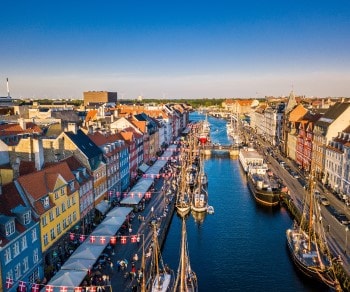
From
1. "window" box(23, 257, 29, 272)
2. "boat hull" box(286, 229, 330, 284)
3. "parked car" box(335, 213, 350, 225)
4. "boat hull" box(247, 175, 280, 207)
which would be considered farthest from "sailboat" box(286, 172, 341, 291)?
"window" box(23, 257, 29, 272)

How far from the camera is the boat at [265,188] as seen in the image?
64562mm

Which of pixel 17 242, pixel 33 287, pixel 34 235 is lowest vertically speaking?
pixel 33 287

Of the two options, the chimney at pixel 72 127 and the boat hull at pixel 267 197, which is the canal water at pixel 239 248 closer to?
the boat hull at pixel 267 197

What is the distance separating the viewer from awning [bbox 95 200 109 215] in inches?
2076

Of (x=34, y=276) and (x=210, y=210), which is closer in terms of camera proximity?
(x=34, y=276)

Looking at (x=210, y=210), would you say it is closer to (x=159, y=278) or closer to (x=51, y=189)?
(x=159, y=278)

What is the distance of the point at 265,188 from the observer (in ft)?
222

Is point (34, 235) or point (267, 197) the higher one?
point (34, 235)

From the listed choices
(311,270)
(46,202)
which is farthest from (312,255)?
(46,202)

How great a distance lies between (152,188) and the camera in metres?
68.7

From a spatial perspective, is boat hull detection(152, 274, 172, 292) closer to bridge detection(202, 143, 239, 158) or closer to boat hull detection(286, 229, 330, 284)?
boat hull detection(286, 229, 330, 284)

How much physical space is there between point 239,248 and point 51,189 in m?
24.6

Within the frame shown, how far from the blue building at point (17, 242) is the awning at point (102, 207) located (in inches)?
688

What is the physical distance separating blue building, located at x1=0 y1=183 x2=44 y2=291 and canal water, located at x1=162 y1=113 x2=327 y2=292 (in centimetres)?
1542
